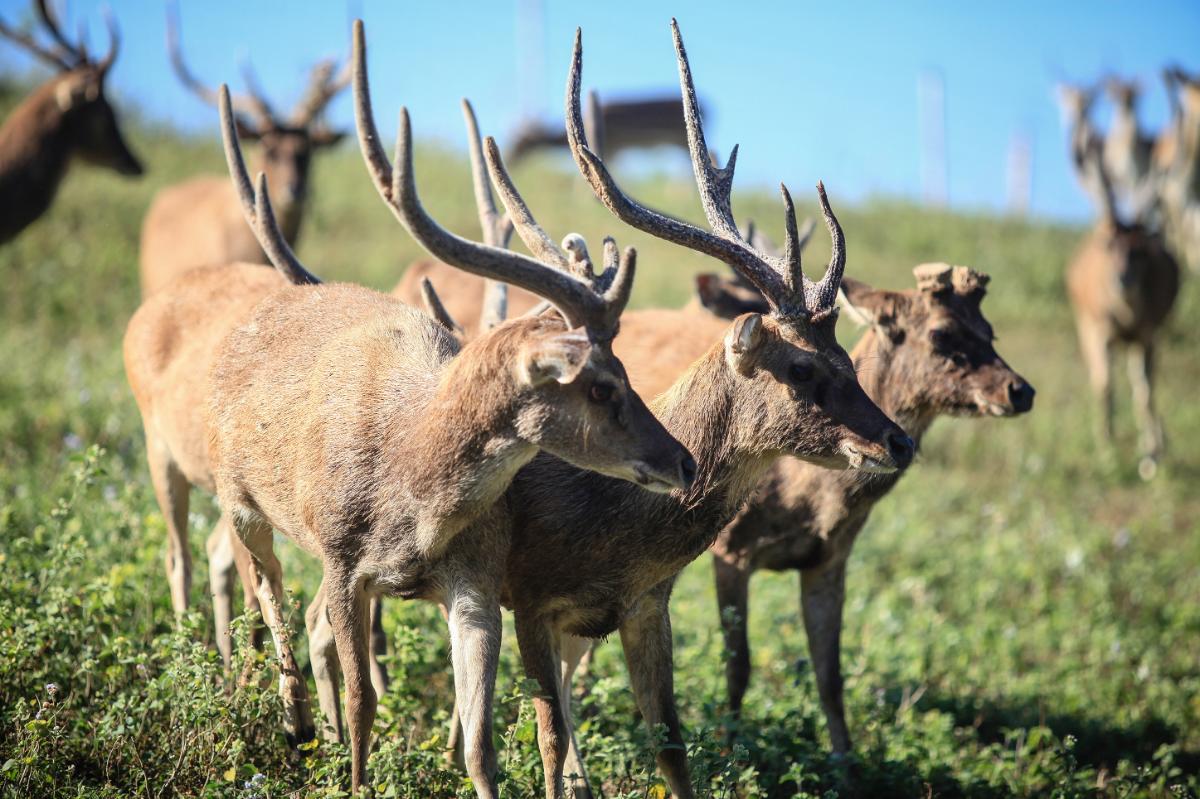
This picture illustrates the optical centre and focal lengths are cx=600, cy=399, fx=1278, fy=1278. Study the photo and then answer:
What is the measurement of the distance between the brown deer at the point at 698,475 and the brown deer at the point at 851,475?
1.25 meters

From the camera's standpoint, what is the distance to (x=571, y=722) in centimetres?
518

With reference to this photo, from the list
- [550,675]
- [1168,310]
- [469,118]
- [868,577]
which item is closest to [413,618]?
[550,675]

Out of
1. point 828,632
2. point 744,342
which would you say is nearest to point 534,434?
point 744,342

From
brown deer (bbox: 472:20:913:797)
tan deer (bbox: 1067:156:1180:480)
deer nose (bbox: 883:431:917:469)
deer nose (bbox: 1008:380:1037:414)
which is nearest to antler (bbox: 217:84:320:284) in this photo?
brown deer (bbox: 472:20:913:797)

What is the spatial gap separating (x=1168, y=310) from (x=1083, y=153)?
2202 millimetres

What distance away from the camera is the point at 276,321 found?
5090mm

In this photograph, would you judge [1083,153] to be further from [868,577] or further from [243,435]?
[243,435]

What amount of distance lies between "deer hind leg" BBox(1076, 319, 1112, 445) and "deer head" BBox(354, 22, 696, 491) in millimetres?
11176

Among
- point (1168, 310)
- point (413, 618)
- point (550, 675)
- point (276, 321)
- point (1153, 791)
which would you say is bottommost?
point (1153, 791)

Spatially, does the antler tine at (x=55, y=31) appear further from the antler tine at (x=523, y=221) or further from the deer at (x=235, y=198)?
the antler tine at (x=523, y=221)

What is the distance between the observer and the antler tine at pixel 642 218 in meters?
Result: 4.43

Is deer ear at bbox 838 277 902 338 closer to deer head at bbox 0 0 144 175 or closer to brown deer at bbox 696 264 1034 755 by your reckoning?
brown deer at bbox 696 264 1034 755

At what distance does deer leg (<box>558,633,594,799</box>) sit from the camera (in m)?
4.77

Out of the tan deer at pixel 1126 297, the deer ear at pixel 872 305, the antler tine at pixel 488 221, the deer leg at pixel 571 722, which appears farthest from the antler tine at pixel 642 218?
the tan deer at pixel 1126 297
